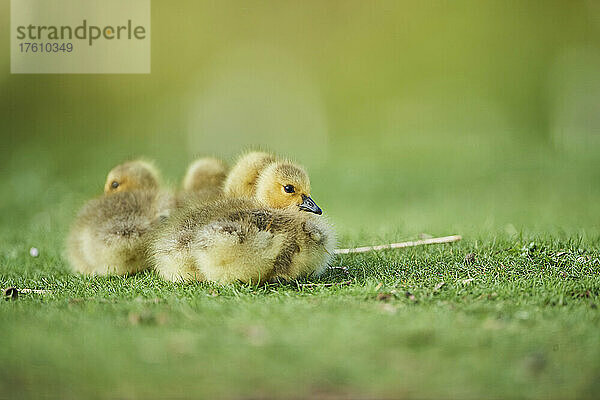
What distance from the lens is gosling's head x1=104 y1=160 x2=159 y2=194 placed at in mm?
4887

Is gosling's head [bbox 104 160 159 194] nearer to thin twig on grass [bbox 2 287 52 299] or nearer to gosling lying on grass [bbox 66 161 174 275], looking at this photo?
gosling lying on grass [bbox 66 161 174 275]

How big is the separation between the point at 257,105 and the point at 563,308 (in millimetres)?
10637

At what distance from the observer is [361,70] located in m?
13.9

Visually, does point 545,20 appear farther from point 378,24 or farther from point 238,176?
point 238,176

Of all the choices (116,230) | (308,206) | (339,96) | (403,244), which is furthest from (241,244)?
(339,96)

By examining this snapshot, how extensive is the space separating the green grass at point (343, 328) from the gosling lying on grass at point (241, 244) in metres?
0.10

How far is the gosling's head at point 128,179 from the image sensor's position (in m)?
4.89

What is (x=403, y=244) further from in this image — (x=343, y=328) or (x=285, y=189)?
(x=343, y=328)

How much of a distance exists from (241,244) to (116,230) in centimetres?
120

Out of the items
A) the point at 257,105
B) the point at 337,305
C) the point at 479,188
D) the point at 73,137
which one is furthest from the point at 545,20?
the point at 337,305

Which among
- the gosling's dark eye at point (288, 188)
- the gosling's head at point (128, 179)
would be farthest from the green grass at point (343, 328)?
the gosling's head at point (128, 179)

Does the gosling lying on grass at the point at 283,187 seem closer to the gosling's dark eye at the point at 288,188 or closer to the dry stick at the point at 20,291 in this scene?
the gosling's dark eye at the point at 288,188

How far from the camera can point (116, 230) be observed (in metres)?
4.21
